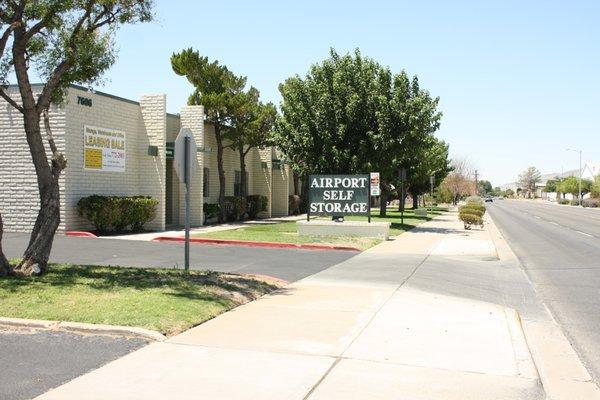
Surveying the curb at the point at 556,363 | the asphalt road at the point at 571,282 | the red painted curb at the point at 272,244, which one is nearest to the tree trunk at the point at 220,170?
the red painted curb at the point at 272,244

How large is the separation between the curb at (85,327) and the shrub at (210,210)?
20634 millimetres

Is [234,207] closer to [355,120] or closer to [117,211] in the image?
[355,120]

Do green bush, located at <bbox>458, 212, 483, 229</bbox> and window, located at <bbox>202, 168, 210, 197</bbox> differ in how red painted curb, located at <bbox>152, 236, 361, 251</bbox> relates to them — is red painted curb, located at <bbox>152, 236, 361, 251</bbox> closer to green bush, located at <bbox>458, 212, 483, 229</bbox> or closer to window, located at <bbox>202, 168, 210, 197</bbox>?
window, located at <bbox>202, 168, 210, 197</bbox>

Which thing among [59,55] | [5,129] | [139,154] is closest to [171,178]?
[139,154]

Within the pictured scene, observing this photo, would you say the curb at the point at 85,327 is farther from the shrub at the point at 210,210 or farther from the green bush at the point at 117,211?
the shrub at the point at 210,210

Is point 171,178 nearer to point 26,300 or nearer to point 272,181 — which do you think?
point 272,181

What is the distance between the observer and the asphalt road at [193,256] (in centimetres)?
1330

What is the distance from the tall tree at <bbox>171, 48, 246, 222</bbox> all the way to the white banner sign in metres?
5.61

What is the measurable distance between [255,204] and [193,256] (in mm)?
18671

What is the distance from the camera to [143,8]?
11.2 meters

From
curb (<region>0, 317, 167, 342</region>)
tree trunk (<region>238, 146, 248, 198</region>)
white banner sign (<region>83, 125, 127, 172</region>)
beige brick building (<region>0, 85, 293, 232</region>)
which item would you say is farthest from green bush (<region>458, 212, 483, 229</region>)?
curb (<region>0, 317, 167, 342</region>)

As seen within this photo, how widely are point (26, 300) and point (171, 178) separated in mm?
19583

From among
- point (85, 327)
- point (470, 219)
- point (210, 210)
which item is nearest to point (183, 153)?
point (85, 327)

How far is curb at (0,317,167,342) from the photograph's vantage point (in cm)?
681
